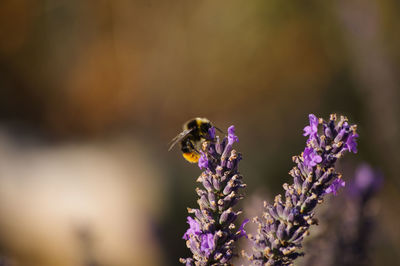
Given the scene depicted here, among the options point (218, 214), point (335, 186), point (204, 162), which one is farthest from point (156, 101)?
point (335, 186)

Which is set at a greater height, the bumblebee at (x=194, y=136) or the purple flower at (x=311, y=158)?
the bumblebee at (x=194, y=136)

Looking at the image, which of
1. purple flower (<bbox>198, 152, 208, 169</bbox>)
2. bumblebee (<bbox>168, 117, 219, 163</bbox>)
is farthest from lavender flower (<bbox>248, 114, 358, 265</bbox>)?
bumblebee (<bbox>168, 117, 219, 163</bbox>)

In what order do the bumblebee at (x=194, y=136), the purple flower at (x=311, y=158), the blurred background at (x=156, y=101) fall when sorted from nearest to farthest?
the purple flower at (x=311, y=158) → the bumblebee at (x=194, y=136) → the blurred background at (x=156, y=101)

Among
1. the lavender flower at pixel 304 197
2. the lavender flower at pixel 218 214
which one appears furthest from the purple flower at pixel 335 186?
the lavender flower at pixel 218 214

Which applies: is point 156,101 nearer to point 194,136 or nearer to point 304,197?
point 194,136

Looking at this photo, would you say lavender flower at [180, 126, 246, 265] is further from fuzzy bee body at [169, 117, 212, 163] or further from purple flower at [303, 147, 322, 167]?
fuzzy bee body at [169, 117, 212, 163]

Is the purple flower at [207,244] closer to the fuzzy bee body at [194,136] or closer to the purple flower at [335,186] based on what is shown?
the purple flower at [335,186]

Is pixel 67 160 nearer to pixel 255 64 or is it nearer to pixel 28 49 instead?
pixel 28 49
